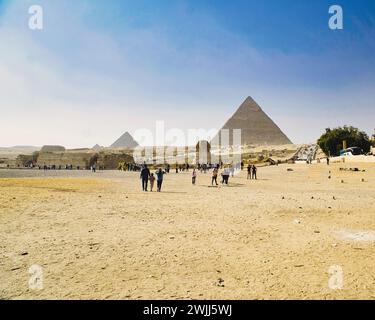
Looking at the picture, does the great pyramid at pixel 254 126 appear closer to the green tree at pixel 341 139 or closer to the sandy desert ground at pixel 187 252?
the green tree at pixel 341 139

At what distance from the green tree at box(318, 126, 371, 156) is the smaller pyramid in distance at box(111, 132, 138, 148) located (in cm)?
14465

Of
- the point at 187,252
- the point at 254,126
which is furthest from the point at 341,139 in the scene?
the point at 254,126

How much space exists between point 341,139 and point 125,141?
151151mm

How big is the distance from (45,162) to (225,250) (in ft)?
214

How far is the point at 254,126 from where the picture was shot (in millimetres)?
161250

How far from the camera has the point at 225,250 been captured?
18.9ft

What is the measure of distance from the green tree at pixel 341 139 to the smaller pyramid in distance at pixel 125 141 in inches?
5695

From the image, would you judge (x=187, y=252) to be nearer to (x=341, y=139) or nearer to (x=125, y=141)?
(x=341, y=139)

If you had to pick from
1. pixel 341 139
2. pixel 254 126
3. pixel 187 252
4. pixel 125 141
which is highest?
pixel 254 126

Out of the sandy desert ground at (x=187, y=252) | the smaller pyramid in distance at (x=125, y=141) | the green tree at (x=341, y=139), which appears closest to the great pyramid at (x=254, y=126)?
the smaller pyramid in distance at (x=125, y=141)

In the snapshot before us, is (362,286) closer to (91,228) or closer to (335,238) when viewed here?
(335,238)

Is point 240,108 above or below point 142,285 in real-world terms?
above

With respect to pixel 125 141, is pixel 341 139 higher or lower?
lower
